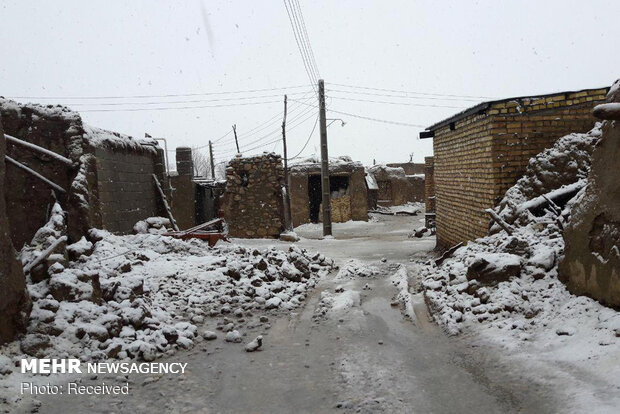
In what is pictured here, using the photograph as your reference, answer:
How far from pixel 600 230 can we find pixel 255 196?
39.5 feet

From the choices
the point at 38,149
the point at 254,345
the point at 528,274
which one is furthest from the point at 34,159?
the point at 528,274

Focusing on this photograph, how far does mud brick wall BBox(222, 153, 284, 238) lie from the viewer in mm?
14922

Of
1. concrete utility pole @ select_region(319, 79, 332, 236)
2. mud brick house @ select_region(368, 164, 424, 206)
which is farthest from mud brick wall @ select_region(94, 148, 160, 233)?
mud brick house @ select_region(368, 164, 424, 206)

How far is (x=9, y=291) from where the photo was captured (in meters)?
3.78

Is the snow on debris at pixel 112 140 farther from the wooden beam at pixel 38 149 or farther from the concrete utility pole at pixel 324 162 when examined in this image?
the concrete utility pole at pixel 324 162

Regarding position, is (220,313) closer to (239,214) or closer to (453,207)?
(453,207)

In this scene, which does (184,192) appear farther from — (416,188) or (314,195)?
(416,188)

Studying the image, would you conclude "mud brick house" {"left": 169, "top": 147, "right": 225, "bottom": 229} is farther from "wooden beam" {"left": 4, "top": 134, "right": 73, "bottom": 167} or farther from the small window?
"wooden beam" {"left": 4, "top": 134, "right": 73, "bottom": 167}

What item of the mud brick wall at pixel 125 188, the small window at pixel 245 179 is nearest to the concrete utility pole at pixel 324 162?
the small window at pixel 245 179

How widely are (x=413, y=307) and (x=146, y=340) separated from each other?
10.9 ft

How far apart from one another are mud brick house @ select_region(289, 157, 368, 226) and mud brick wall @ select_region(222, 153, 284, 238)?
8090 mm

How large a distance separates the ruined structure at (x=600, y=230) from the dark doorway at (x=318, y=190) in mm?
19893

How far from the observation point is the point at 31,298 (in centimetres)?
418

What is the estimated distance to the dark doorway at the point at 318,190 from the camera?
24656 mm
